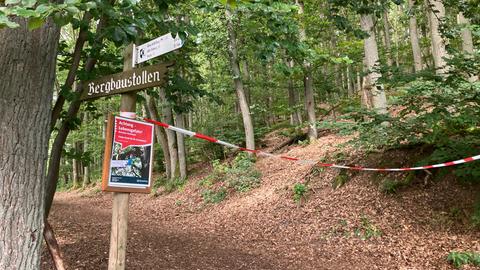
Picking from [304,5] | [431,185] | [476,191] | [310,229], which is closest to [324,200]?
[310,229]

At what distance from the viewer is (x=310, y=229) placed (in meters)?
7.78

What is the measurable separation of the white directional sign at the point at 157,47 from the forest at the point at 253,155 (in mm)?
77

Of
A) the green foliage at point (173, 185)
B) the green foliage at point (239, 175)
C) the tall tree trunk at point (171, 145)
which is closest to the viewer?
the green foliage at point (239, 175)

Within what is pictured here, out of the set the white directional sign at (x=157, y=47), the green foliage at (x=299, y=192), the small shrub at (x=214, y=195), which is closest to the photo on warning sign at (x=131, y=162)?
the white directional sign at (x=157, y=47)

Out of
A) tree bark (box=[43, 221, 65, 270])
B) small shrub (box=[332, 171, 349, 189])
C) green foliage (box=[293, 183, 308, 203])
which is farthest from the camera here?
green foliage (box=[293, 183, 308, 203])

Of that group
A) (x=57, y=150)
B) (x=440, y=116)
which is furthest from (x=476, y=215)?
(x=57, y=150)

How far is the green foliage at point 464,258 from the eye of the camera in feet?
16.9

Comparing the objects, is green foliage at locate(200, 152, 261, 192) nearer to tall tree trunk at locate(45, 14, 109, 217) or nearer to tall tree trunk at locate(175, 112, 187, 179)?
tall tree trunk at locate(175, 112, 187, 179)

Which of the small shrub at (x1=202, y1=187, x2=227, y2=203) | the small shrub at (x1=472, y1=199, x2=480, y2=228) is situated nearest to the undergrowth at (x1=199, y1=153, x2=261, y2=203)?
the small shrub at (x1=202, y1=187, x2=227, y2=203)

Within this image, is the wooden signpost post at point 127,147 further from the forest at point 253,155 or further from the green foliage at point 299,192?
the green foliage at point 299,192

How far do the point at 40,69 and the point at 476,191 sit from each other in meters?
7.02

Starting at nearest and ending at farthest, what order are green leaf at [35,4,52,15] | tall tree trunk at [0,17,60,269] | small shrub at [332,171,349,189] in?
green leaf at [35,4,52,15], tall tree trunk at [0,17,60,269], small shrub at [332,171,349,189]

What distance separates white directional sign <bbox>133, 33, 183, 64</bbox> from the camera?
11.9 ft

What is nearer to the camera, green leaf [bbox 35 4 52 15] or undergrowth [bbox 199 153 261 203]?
green leaf [bbox 35 4 52 15]
